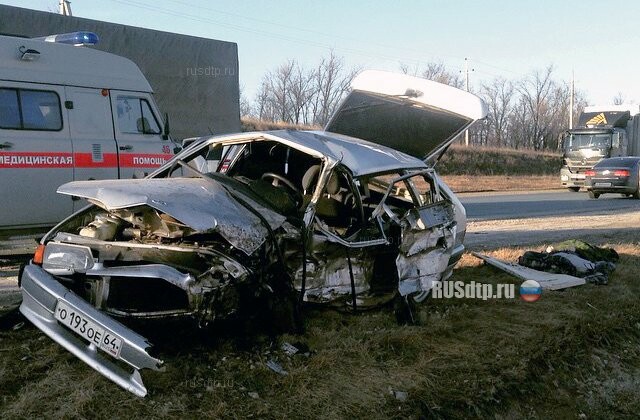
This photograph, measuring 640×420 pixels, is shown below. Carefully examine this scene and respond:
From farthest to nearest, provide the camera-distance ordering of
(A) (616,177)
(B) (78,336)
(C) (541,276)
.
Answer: (A) (616,177) < (C) (541,276) < (B) (78,336)

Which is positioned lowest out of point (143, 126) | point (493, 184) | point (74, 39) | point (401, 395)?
point (493, 184)

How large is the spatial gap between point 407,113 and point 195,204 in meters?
3.13

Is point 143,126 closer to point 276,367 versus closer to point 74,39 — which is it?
point 74,39

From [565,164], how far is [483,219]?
14.3 m

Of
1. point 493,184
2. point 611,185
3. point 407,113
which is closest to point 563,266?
point 407,113

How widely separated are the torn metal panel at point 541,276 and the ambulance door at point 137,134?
15.2ft

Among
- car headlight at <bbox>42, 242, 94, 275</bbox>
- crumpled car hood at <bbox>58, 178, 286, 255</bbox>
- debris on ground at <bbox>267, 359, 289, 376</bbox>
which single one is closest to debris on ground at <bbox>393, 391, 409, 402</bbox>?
debris on ground at <bbox>267, 359, 289, 376</bbox>

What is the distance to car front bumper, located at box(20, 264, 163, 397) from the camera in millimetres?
3352

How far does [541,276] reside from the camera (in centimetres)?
683

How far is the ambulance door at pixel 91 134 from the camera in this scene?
7980 mm

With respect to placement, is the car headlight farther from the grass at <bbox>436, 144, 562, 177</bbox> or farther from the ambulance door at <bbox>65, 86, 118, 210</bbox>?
the grass at <bbox>436, 144, 562, 177</bbox>

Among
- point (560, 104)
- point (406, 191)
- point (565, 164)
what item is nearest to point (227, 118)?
point (406, 191)

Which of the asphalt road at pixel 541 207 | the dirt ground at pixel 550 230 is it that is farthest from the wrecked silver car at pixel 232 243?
the asphalt road at pixel 541 207

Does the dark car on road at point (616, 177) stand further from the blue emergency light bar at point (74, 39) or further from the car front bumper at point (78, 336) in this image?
the car front bumper at point (78, 336)
